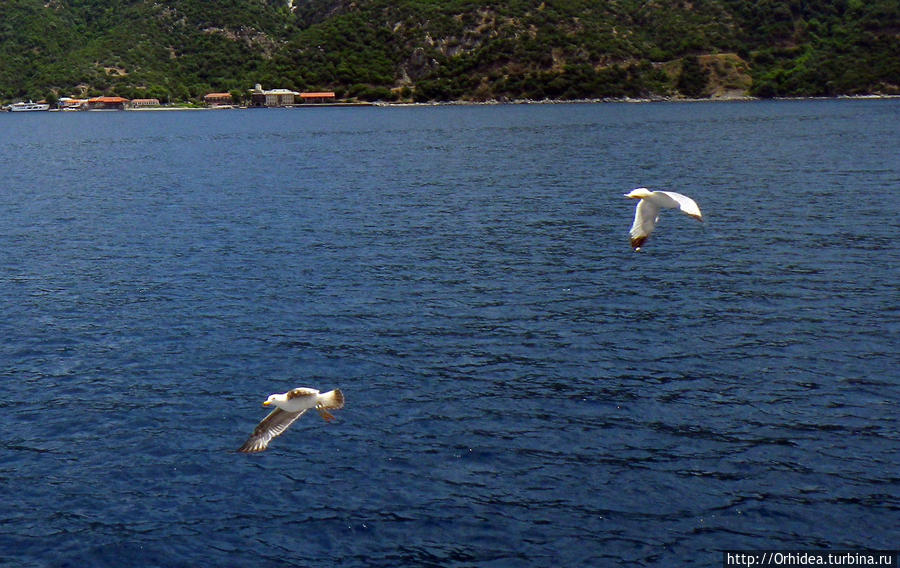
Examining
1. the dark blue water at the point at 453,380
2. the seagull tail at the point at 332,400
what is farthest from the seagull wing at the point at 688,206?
the seagull tail at the point at 332,400

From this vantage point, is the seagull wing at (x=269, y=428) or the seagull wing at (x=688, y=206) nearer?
the seagull wing at (x=688, y=206)

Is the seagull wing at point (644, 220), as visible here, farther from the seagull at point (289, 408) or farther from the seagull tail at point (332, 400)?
the seagull tail at point (332, 400)

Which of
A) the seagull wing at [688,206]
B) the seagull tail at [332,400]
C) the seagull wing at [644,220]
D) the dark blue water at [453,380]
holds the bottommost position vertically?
the dark blue water at [453,380]

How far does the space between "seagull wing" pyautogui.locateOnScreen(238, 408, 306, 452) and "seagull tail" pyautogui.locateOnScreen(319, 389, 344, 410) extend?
104 cm

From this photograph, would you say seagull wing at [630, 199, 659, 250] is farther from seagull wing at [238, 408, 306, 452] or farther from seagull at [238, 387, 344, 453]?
seagull wing at [238, 408, 306, 452]

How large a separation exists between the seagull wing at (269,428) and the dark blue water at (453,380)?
1.78 metres

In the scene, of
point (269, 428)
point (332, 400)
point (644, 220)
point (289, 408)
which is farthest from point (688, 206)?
point (269, 428)

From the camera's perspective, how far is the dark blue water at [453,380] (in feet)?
60.5

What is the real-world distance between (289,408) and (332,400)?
1.42 m

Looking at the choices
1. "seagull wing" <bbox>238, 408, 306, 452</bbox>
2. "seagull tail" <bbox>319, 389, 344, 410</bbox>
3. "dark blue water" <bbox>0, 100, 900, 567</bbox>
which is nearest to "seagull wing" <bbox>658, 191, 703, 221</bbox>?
"dark blue water" <bbox>0, 100, 900, 567</bbox>

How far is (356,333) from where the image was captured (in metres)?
30.6

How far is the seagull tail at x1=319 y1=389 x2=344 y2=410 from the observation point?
16656 mm

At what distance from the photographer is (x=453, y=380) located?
26250mm

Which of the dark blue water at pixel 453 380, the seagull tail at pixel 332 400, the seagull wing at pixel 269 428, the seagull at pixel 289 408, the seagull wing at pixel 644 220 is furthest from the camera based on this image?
the seagull wing at pixel 644 220
